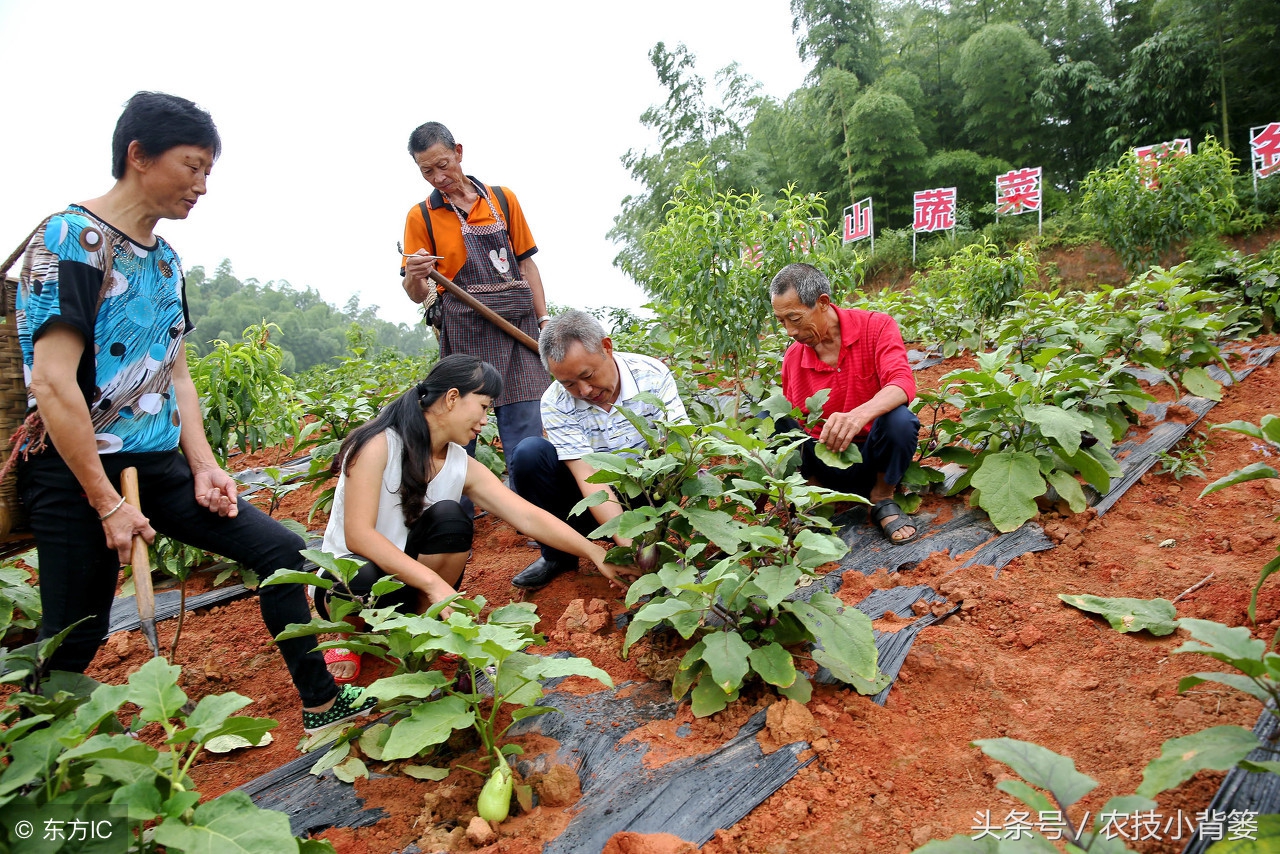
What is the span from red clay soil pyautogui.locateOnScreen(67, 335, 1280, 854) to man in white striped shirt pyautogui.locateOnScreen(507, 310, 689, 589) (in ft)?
1.01

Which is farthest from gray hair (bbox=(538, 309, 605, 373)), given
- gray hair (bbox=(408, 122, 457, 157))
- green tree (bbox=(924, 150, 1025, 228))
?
green tree (bbox=(924, 150, 1025, 228))

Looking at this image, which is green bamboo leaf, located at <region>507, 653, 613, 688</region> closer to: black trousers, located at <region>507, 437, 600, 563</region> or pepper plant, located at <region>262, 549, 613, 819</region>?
pepper plant, located at <region>262, 549, 613, 819</region>

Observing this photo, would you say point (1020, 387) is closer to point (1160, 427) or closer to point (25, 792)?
point (1160, 427)

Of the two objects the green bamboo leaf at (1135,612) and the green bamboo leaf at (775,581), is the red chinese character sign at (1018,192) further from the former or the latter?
the green bamboo leaf at (775,581)

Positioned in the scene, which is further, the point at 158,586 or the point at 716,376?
the point at 716,376

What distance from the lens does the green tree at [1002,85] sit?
1920cm

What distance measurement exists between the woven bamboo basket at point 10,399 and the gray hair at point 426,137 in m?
1.61

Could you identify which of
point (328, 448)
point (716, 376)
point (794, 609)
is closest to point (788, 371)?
point (716, 376)

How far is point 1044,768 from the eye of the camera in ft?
3.90

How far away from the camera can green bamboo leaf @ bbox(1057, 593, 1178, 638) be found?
198cm

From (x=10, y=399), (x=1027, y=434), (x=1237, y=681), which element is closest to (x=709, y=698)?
(x=1237, y=681)

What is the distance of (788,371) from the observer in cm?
325

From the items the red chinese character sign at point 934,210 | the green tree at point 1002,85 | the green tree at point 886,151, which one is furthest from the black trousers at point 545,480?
the green tree at point 1002,85

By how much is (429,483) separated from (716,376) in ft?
7.81
